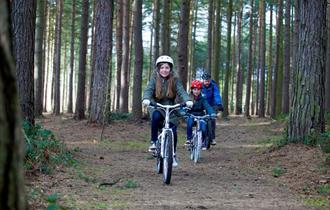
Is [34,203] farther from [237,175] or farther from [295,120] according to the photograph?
[295,120]

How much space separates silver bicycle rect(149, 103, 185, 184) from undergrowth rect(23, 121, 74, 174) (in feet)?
5.59

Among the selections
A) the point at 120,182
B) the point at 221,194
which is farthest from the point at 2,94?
the point at 120,182

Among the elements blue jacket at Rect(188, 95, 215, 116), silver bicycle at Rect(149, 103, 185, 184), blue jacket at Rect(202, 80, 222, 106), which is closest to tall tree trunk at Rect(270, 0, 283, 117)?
blue jacket at Rect(202, 80, 222, 106)

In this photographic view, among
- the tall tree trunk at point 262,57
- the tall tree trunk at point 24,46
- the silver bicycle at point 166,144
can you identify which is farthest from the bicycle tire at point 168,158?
the tall tree trunk at point 262,57

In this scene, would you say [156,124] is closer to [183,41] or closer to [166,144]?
[166,144]

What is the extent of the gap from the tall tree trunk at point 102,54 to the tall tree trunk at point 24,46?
672 centimetres

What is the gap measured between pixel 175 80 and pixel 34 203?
3676mm

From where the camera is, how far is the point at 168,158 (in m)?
7.66

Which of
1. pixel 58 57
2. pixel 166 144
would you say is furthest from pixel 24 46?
pixel 58 57

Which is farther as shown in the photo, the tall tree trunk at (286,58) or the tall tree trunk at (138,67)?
the tall tree trunk at (286,58)

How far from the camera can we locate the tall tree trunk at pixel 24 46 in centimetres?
930

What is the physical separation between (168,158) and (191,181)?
28.9 inches

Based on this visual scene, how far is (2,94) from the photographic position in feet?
6.24

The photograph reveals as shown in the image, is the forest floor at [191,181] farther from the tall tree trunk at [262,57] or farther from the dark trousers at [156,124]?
the tall tree trunk at [262,57]
